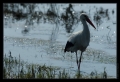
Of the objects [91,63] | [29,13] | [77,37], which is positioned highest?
[29,13]

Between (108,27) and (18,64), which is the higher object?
(108,27)

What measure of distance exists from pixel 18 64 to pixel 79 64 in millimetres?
1321

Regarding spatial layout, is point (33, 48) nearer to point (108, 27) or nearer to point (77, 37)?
point (77, 37)

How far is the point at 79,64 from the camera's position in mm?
7480

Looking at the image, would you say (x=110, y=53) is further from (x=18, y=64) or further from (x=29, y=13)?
(x=29, y=13)

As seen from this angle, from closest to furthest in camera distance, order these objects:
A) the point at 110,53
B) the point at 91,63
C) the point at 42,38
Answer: the point at 91,63 < the point at 110,53 < the point at 42,38

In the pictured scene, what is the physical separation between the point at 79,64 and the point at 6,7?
1055 centimetres

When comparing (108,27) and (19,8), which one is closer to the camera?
(108,27)

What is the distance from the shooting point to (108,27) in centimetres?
1279

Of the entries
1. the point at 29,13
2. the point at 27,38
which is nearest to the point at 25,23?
the point at 29,13

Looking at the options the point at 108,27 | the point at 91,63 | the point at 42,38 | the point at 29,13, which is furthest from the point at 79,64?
the point at 29,13

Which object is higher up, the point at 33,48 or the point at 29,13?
the point at 29,13

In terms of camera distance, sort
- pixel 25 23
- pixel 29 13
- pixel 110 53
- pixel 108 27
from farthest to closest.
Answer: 1. pixel 29 13
2. pixel 25 23
3. pixel 108 27
4. pixel 110 53

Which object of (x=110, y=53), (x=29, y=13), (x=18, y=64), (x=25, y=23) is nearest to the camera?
(x=18, y=64)
